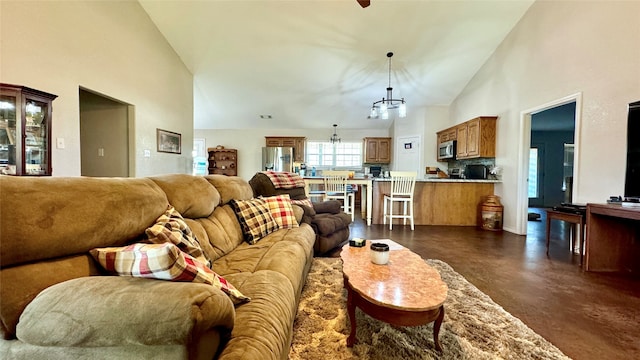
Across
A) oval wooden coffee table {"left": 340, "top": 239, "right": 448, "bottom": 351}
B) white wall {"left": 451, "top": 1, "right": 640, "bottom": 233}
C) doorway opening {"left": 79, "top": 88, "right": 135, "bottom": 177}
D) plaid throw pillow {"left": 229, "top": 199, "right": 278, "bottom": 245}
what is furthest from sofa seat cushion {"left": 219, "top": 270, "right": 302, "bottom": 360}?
doorway opening {"left": 79, "top": 88, "right": 135, "bottom": 177}

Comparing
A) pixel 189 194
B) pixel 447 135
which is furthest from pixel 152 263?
pixel 447 135

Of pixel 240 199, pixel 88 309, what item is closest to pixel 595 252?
pixel 240 199

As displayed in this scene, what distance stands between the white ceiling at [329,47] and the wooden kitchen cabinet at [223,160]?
1.75 metres

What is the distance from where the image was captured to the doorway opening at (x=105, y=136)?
4.22 metres

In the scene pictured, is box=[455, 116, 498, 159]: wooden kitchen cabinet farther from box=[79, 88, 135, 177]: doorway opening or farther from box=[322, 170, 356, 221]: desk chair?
box=[79, 88, 135, 177]: doorway opening

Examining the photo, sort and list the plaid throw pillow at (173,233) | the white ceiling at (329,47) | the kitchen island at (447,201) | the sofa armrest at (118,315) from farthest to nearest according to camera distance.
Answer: the kitchen island at (447,201) < the white ceiling at (329,47) < the plaid throw pillow at (173,233) < the sofa armrest at (118,315)

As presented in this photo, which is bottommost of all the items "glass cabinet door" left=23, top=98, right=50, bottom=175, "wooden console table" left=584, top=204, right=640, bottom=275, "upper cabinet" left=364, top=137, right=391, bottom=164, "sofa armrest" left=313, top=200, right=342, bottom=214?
"wooden console table" left=584, top=204, right=640, bottom=275

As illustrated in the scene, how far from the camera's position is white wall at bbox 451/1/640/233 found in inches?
110

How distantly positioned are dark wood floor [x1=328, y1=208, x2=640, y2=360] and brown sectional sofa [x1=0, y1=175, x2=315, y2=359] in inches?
69.2

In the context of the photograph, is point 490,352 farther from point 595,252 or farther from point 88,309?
point 595,252

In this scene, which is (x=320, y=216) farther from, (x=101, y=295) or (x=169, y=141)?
(x=169, y=141)

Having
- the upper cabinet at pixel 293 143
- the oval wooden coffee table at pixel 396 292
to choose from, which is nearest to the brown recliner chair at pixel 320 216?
the oval wooden coffee table at pixel 396 292

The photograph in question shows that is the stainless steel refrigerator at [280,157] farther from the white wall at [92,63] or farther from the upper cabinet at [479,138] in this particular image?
the upper cabinet at [479,138]

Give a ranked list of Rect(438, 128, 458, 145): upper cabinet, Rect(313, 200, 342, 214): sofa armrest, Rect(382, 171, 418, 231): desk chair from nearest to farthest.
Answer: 1. Rect(313, 200, 342, 214): sofa armrest
2. Rect(382, 171, 418, 231): desk chair
3. Rect(438, 128, 458, 145): upper cabinet
